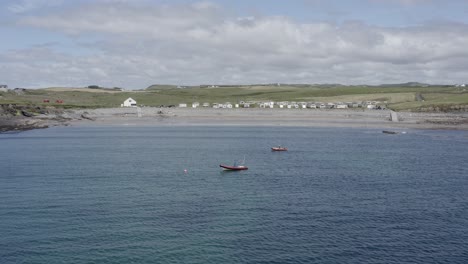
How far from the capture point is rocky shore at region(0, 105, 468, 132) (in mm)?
138750

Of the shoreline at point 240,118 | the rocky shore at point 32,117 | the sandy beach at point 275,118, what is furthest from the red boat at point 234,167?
the sandy beach at point 275,118

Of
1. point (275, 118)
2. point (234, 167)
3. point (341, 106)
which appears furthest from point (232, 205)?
point (341, 106)

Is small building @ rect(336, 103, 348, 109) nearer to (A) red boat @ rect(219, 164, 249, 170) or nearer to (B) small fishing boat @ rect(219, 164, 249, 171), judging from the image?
(B) small fishing boat @ rect(219, 164, 249, 171)

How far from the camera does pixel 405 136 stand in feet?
373

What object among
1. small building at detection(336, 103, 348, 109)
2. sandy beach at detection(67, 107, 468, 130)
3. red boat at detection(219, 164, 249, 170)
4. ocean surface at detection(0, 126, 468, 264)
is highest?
small building at detection(336, 103, 348, 109)

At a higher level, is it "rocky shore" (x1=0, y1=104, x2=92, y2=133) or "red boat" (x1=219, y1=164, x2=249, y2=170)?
"rocky shore" (x1=0, y1=104, x2=92, y2=133)

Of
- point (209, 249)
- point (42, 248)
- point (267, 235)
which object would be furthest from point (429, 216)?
point (42, 248)

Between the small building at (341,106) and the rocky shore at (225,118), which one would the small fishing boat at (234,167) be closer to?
the rocky shore at (225,118)

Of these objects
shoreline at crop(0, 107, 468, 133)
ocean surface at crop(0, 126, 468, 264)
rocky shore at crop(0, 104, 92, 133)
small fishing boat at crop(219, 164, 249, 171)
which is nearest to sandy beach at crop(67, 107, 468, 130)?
shoreline at crop(0, 107, 468, 133)

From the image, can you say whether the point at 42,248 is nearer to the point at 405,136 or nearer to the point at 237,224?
the point at 237,224

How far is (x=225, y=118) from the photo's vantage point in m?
163

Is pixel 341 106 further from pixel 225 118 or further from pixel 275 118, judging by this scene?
pixel 225 118

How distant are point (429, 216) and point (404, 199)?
6.59 metres

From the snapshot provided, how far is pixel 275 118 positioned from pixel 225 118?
16120 mm
